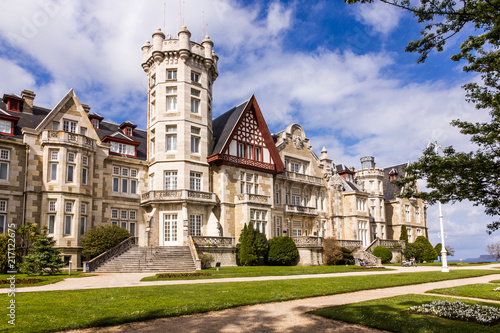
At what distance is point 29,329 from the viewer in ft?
29.1

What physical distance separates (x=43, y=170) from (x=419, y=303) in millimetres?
29865

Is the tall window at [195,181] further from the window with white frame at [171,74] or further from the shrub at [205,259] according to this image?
the window with white frame at [171,74]

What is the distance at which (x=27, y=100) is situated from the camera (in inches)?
1451

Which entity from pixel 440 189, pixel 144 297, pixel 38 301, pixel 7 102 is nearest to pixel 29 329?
pixel 38 301

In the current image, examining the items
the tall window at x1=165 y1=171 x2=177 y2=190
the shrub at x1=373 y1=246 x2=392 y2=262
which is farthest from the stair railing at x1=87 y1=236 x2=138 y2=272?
the shrub at x1=373 y1=246 x2=392 y2=262

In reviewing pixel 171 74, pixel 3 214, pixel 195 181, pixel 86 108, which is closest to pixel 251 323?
pixel 3 214

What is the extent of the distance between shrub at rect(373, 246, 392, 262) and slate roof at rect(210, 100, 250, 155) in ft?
74.2

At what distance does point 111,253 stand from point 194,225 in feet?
27.6

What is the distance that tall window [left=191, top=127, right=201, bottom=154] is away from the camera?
39.1 meters

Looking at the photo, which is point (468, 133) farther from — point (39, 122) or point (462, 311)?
point (39, 122)

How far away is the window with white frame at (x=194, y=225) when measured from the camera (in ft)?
121

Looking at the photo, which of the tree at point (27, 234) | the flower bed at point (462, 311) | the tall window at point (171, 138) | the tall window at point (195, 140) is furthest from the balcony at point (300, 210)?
the flower bed at point (462, 311)

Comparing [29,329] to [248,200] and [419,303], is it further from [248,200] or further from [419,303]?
[248,200]

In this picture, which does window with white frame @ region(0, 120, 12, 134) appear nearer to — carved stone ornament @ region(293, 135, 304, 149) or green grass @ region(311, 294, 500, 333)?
carved stone ornament @ region(293, 135, 304, 149)
